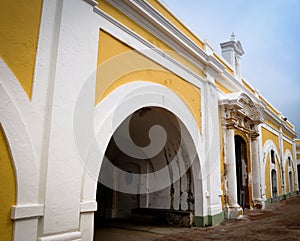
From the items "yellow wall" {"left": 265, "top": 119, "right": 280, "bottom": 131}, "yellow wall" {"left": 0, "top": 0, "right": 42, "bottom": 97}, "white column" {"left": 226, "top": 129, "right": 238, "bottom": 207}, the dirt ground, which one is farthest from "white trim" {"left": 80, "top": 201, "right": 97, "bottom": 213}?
"yellow wall" {"left": 265, "top": 119, "right": 280, "bottom": 131}

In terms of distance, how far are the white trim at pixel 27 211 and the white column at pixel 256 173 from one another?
850 cm

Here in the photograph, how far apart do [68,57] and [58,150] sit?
111cm

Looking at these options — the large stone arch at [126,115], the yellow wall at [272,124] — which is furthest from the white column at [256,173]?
the large stone arch at [126,115]

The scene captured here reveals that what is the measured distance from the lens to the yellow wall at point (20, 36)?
290 centimetres

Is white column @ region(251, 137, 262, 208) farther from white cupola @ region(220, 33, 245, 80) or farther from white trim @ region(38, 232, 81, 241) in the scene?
white trim @ region(38, 232, 81, 241)

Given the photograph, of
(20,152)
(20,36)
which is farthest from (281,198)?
(20,36)

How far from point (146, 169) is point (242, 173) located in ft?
12.7

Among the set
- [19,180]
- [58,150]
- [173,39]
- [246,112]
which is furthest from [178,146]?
[19,180]

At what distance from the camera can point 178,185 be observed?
6.99 meters

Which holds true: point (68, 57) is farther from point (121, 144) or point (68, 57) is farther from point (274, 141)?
point (274, 141)

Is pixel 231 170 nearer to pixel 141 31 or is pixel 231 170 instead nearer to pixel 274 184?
pixel 141 31

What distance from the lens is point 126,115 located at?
451cm

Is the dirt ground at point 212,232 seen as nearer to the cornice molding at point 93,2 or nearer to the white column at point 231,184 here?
the white column at point 231,184

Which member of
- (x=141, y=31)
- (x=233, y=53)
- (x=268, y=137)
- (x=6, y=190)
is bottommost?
(x=6, y=190)
